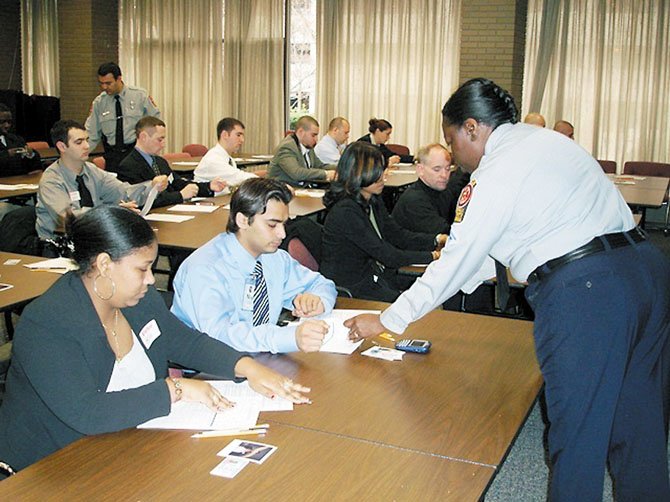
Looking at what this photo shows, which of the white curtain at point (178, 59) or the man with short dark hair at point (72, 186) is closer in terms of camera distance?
the man with short dark hair at point (72, 186)

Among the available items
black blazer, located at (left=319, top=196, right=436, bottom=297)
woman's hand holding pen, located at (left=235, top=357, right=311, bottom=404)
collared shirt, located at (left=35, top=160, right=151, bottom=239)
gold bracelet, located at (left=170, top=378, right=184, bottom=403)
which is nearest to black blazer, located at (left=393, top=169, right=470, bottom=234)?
black blazer, located at (left=319, top=196, right=436, bottom=297)

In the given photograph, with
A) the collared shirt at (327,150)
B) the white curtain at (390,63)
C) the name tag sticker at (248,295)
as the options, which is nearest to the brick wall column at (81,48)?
the white curtain at (390,63)

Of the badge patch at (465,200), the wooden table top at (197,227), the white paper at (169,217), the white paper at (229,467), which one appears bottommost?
the wooden table top at (197,227)

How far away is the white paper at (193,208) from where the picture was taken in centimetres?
535

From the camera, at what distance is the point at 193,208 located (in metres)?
5.45

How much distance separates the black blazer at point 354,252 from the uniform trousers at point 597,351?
5.78 feet

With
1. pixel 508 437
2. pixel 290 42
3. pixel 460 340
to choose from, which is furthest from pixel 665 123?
pixel 508 437

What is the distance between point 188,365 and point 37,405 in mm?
479

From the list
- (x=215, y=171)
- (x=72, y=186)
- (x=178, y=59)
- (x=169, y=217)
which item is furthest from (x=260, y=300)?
(x=178, y=59)

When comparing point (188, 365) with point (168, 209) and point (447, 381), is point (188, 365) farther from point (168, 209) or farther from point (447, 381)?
point (168, 209)

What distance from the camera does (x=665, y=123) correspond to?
9.58m

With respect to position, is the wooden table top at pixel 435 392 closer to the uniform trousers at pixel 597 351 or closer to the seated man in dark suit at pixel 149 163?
the uniform trousers at pixel 597 351

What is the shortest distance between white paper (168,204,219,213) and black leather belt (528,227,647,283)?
361 cm

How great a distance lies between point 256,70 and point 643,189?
6.34m
